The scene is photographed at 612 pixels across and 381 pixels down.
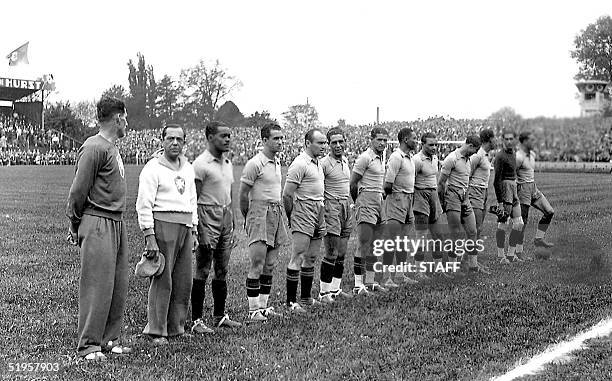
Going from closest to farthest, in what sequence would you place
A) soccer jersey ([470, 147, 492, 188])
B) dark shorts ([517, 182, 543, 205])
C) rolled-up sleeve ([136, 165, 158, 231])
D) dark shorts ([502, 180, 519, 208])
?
rolled-up sleeve ([136, 165, 158, 231])
dark shorts ([502, 180, 519, 208])
soccer jersey ([470, 147, 492, 188])
dark shorts ([517, 182, 543, 205])

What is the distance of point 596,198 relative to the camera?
11.8m

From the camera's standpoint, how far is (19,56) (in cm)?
4066

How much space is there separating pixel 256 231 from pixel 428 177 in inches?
134

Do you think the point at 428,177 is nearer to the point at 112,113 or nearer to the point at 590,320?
the point at 590,320

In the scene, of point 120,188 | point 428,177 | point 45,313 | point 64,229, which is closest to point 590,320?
point 428,177

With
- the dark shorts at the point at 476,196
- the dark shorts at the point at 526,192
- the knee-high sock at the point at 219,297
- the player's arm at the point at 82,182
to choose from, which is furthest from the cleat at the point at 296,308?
the dark shorts at the point at 526,192

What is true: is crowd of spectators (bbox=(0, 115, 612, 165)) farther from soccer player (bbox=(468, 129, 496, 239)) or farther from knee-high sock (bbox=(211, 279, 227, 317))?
knee-high sock (bbox=(211, 279, 227, 317))

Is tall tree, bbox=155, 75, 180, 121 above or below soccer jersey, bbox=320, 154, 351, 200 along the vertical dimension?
above

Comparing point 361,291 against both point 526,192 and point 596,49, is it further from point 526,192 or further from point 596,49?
point 596,49

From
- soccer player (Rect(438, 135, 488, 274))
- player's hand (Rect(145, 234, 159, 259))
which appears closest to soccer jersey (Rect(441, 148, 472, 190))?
soccer player (Rect(438, 135, 488, 274))

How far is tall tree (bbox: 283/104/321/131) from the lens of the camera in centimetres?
2474

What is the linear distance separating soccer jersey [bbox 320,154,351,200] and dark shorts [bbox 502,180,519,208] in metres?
3.20

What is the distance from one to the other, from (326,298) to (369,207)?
1.39 metres

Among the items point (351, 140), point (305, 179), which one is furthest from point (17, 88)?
point (305, 179)
